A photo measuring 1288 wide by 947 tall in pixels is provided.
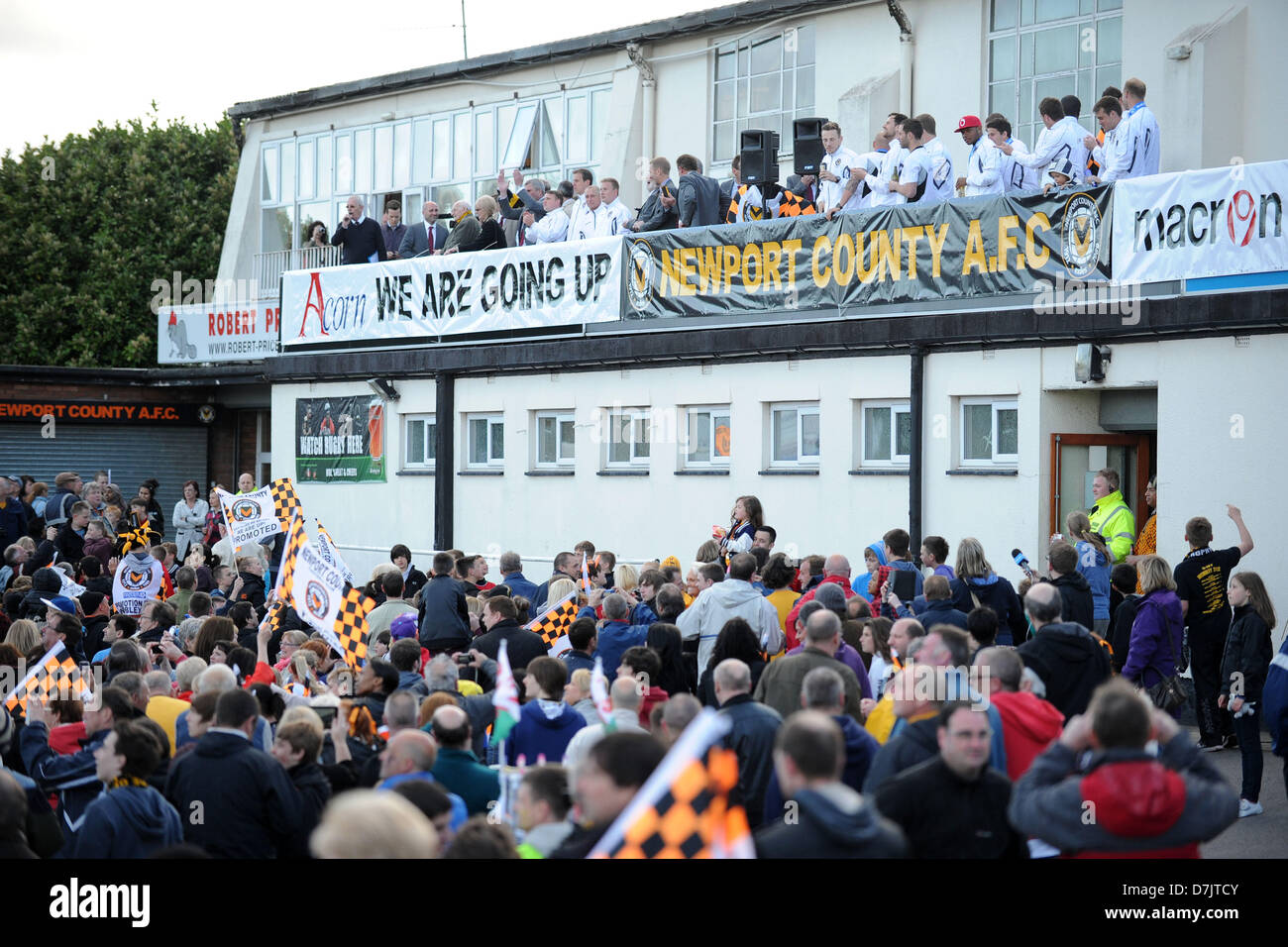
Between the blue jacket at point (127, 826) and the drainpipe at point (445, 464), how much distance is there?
57.6 ft

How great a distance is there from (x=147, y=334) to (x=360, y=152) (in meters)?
17.7

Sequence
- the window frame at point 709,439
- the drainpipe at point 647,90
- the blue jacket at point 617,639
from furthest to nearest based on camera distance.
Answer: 1. the drainpipe at point 647,90
2. the window frame at point 709,439
3. the blue jacket at point 617,639

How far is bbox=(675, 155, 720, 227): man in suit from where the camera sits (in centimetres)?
2009

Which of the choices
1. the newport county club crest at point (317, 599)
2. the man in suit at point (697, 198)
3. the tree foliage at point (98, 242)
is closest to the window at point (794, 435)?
the man in suit at point (697, 198)

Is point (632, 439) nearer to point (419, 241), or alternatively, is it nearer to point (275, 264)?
point (419, 241)

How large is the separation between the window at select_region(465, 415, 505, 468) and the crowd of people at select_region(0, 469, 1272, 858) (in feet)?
26.3

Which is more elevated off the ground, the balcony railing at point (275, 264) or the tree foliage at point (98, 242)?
the tree foliage at point (98, 242)

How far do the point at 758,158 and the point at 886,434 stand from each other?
12.0ft

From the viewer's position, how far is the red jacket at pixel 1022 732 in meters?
7.52

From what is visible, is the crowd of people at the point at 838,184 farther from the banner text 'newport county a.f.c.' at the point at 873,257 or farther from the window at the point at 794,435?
the window at the point at 794,435

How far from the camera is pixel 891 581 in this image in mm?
13500

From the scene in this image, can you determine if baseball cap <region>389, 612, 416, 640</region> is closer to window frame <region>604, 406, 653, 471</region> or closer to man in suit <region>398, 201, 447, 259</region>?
window frame <region>604, 406, 653, 471</region>

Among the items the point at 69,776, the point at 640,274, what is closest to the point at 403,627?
the point at 69,776

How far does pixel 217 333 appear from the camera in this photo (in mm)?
30406
